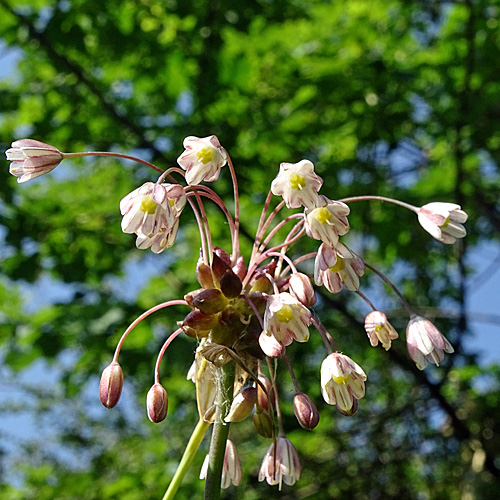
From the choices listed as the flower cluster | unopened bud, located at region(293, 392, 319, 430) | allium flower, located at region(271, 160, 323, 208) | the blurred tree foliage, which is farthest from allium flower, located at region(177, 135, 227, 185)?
the blurred tree foliage

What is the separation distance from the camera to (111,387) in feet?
4.24

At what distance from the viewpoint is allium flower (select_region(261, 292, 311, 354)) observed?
1142 mm

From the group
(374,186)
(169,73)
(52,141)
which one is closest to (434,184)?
(374,186)

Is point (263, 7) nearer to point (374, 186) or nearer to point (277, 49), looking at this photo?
point (277, 49)

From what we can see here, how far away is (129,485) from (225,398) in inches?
100

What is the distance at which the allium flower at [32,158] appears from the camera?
1.37 meters

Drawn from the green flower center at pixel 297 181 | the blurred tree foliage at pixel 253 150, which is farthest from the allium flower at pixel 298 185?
the blurred tree foliage at pixel 253 150

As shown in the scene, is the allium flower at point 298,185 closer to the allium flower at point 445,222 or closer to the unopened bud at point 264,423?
the allium flower at point 445,222

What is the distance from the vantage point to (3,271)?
3.73 meters

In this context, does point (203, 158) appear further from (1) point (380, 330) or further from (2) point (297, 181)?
(1) point (380, 330)

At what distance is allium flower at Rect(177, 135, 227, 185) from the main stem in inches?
15.7

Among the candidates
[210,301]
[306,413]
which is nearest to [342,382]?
[306,413]

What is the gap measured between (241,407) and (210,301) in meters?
0.22

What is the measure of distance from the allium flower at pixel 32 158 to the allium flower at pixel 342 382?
2.46 feet
